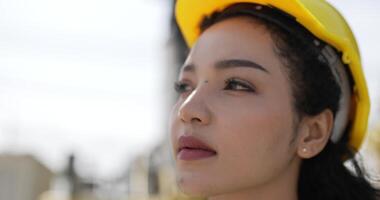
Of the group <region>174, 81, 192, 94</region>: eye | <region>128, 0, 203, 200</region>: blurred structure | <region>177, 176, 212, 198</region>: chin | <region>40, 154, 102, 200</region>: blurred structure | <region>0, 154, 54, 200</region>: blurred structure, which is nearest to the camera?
<region>177, 176, 212, 198</region>: chin

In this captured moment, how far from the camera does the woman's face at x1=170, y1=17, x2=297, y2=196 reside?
1.69 metres

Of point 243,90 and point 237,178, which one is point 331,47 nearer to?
point 243,90

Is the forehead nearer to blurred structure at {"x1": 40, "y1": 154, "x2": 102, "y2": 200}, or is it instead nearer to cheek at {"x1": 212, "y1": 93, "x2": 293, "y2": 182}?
cheek at {"x1": 212, "y1": 93, "x2": 293, "y2": 182}

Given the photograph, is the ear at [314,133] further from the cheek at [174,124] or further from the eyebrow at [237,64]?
the cheek at [174,124]

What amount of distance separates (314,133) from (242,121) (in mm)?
300

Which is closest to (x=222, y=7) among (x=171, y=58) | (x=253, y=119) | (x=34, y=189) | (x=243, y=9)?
(x=243, y=9)

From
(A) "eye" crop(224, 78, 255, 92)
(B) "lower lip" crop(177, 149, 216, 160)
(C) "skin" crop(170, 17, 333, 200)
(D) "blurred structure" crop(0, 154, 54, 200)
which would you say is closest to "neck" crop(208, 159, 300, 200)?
(C) "skin" crop(170, 17, 333, 200)

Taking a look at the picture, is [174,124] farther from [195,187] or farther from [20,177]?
[20,177]

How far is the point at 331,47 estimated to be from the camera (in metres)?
1.88

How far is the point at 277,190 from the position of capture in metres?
1.84

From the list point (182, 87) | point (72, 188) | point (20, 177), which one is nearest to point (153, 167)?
point (72, 188)

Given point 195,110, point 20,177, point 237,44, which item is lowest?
point 20,177

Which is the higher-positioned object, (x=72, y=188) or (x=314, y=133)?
(x=314, y=133)

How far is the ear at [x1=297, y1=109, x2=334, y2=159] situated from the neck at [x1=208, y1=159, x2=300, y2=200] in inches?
2.1
